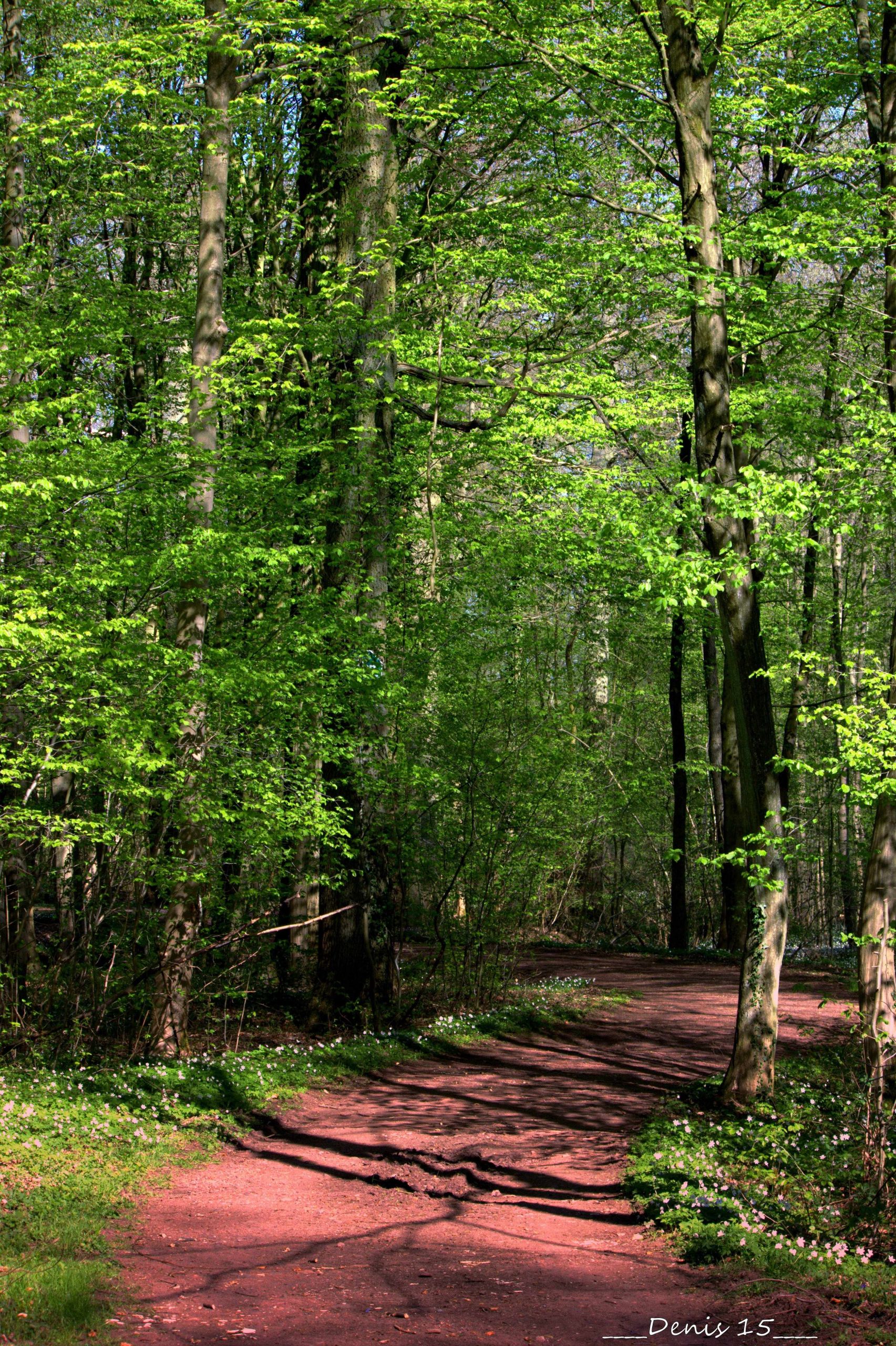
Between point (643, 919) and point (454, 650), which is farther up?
point (454, 650)

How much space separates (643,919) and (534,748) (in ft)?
59.9

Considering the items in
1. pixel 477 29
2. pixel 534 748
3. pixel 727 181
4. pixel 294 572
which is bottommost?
pixel 534 748

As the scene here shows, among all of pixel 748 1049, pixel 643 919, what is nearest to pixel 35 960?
pixel 748 1049

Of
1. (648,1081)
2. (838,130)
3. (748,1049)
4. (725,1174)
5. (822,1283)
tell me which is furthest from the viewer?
(838,130)

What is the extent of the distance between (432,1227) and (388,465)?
8.09 meters

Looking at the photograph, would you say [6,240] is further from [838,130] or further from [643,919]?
[643,919]

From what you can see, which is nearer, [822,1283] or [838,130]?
[822,1283]

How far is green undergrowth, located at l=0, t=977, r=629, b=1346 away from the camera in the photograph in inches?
181

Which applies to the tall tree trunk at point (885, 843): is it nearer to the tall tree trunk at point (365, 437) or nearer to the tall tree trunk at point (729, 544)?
the tall tree trunk at point (729, 544)

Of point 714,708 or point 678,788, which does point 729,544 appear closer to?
point 678,788

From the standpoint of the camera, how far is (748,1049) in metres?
8.52

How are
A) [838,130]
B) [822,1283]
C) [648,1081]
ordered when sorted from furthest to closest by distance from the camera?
[838,130] < [648,1081] < [822,1283]

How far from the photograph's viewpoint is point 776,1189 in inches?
267

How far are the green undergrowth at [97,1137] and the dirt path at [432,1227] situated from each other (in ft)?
0.74
